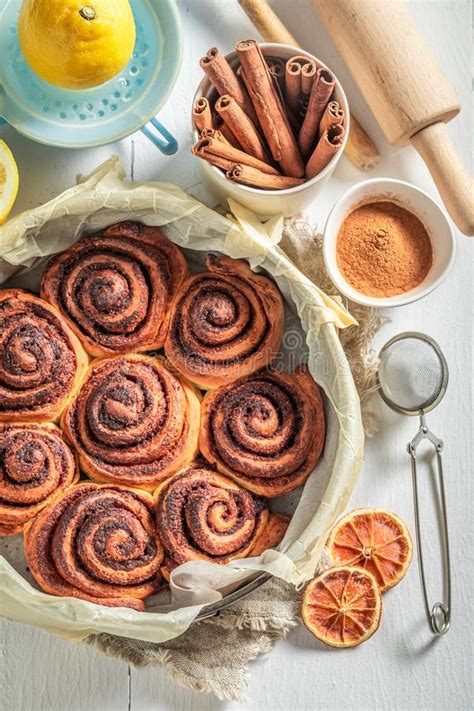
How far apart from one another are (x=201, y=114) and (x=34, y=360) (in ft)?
2.27

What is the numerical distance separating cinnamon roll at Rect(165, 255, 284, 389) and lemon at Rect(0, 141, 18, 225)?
454 millimetres

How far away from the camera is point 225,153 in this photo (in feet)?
6.25

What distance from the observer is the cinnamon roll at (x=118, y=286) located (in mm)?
2002

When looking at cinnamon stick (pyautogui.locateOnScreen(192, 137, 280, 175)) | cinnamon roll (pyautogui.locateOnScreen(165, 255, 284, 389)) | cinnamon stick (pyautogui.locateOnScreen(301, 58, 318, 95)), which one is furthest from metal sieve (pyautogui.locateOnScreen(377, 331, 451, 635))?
cinnamon stick (pyautogui.locateOnScreen(301, 58, 318, 95))

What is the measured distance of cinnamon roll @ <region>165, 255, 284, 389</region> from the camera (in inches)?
78.8

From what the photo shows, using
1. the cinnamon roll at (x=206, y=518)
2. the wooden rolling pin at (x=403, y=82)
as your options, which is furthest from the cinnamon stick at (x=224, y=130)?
the cinnamon roll at (x=206, y=518)

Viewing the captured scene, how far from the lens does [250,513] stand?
1.97 m

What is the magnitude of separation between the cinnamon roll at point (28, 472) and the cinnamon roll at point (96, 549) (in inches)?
1.3

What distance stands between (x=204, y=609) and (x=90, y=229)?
37.9 inches

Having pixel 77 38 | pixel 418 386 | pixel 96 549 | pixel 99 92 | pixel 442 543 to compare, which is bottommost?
pixel 442 543

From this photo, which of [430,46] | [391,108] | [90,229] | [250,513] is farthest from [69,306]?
[430,46]

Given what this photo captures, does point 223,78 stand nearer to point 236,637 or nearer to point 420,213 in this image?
point 420,213

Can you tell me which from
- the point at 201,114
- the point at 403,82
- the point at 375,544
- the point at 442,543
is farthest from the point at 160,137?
the point at 442,543

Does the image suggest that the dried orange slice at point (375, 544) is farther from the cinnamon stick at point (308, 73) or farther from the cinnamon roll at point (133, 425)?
the cinnamon stick at point (308, 73)
